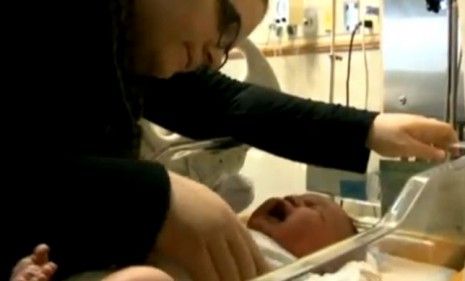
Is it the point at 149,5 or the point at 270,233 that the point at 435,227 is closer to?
the point at 270,233

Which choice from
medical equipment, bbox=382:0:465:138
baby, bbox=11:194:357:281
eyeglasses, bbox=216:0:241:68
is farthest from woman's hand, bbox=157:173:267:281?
medical equipment, bbox=382:0:465:138

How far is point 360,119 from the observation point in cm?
95

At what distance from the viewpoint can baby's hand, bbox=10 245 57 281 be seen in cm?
56

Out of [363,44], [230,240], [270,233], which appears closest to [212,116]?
[270,233]

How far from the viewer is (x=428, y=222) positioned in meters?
0.93

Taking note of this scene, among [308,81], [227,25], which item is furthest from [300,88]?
[227,25]

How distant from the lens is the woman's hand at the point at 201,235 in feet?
1.93

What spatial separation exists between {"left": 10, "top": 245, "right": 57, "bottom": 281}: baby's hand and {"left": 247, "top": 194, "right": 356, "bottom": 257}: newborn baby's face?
20.4 inches

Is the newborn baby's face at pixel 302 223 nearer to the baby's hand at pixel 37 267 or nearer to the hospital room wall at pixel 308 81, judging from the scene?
the baby's hand at pixel 37 267

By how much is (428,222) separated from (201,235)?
1.40 feet

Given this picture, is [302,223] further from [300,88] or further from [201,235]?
[300,88]

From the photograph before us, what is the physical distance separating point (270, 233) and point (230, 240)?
469mm

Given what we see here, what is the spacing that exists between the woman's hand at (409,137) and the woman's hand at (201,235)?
366 mm

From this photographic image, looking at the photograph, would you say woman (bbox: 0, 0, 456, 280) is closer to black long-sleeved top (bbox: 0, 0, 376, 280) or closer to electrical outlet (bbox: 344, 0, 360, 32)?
black long-sleeved top (bbox: 0, 0, 376, 280)
